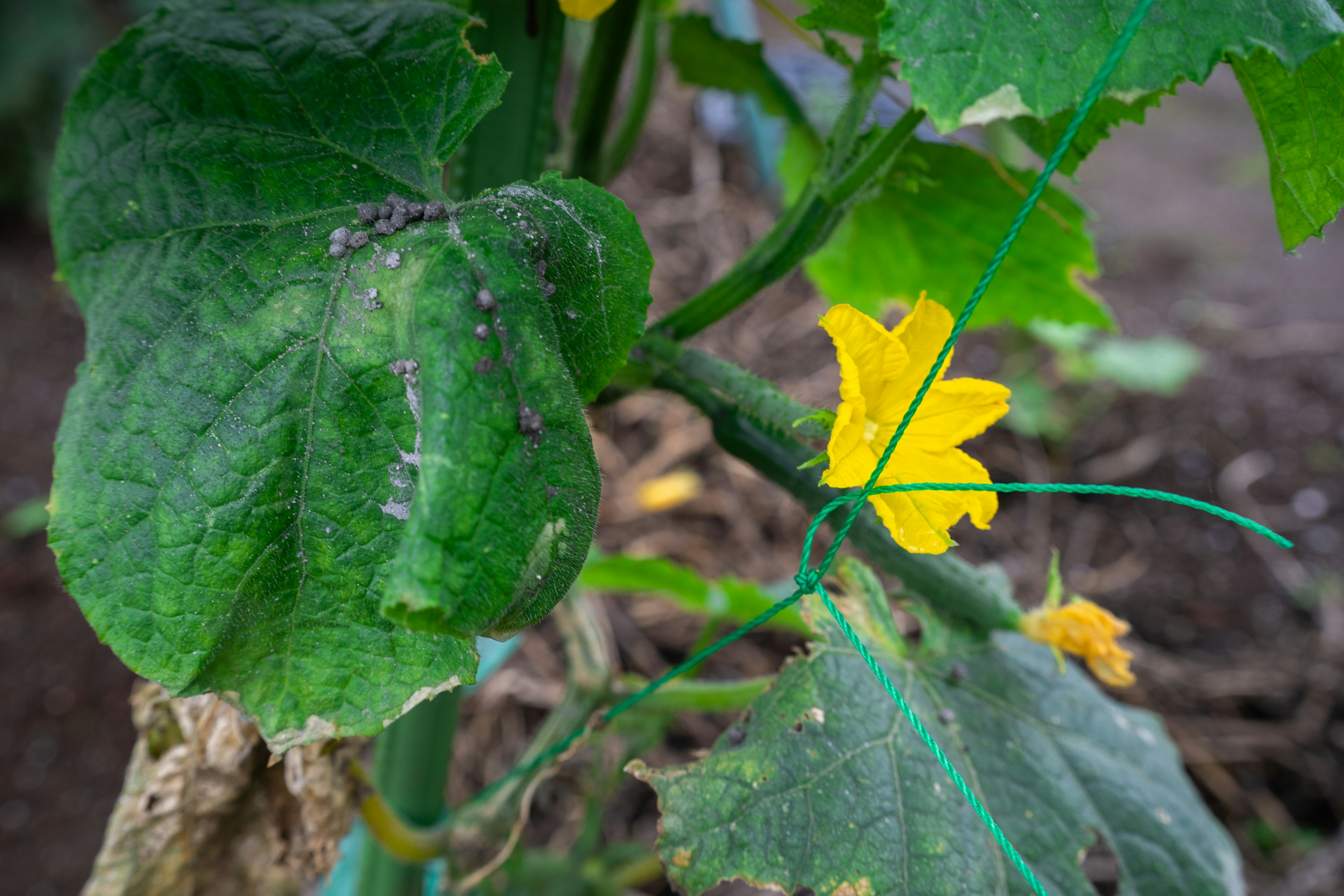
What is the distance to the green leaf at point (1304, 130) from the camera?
2.53 ft

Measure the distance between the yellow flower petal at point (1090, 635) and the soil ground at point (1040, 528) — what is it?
1.36m

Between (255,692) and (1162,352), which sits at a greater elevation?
(255,692)

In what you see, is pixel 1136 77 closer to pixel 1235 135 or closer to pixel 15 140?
pixel 15 140

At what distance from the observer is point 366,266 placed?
2.46ft

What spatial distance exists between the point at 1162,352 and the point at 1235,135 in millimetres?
3122

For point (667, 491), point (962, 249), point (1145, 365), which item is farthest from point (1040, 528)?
point (962, 249)

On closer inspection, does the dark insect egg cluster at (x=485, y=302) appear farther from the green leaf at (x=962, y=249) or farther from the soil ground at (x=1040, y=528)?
the soil ground at (x=1040, y=528)

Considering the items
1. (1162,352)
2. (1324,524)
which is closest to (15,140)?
(1162,352)

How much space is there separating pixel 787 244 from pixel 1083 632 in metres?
0.59

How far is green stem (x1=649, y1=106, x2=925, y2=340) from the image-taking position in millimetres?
Result: 916

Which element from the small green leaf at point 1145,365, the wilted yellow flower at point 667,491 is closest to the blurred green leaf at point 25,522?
the wilted yellow flower at point 667,491

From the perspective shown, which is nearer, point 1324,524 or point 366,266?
point 366,266

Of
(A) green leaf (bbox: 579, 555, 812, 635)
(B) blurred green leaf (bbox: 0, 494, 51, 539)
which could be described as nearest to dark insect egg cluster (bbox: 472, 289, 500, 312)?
(A) green leaf (bbox: 579, 555, 812, 635)

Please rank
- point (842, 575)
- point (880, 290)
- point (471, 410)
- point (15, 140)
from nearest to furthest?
point (471, 410) < point (842, 575) < point (880, 290) < point (15, 140)
